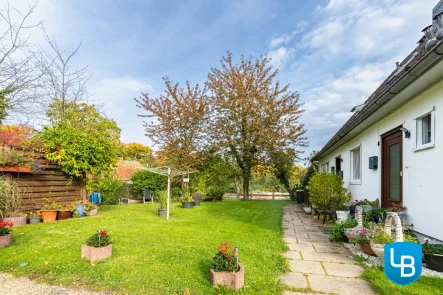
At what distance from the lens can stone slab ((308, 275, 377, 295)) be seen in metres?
3.01

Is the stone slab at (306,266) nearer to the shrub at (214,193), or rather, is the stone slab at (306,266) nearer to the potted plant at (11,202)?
the potted plant at (11,202)

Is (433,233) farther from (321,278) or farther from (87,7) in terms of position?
(87,7)

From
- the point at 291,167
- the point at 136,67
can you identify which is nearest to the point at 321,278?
the point at 136,67

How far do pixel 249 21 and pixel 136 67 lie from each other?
4947mm

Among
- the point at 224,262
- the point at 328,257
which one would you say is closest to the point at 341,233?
the point at 328,257

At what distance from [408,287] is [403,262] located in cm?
176

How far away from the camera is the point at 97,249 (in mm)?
3881

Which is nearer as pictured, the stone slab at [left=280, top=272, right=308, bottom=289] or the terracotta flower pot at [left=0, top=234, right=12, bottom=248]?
the stone slab at [left=280, top=272, right=308, bottom=289]

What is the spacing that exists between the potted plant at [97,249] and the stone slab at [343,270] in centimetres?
321

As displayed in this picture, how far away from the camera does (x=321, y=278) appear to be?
341cm

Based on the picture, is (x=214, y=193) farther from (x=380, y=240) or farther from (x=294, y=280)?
(x=294, y=280)


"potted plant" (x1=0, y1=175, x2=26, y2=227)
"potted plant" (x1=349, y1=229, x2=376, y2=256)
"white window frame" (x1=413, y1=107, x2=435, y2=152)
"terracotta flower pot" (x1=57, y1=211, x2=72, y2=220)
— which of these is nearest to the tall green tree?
"terracotta flower pot" (x1=57, y1=211, x2=72, y2=220)

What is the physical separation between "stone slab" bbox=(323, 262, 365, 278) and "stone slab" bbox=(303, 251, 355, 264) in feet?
0.67

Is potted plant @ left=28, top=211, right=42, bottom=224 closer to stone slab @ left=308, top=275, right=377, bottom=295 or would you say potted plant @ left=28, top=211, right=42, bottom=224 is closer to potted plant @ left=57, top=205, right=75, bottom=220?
potted plant @ left=57, top=205, right=75, bottom=220
